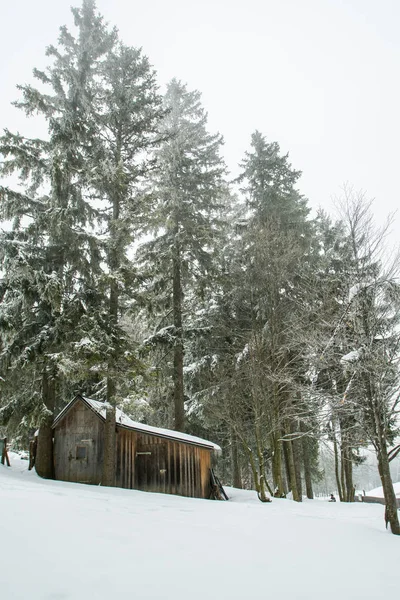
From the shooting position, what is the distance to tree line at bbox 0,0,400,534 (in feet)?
28.8

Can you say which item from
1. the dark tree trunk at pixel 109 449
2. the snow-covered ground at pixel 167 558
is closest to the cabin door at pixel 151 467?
the dark tree trunk at pixel 109 449

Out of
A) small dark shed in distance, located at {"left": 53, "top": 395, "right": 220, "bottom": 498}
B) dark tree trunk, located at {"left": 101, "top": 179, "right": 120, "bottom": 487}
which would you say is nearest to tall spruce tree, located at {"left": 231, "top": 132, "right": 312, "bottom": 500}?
small dark shed in distance, located at {"left": 53, "top": 395, "right": 220, "bottom": 498}

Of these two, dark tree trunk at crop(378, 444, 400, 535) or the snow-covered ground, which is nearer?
the snow-covered ground

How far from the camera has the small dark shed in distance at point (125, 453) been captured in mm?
14250

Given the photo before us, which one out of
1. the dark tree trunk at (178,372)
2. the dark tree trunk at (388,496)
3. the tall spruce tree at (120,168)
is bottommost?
the dark tree trunk at (388,496)

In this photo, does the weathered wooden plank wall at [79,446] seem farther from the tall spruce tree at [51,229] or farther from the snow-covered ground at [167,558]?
the snow-covered ground at [167,558]

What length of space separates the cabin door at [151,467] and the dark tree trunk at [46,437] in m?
3.29

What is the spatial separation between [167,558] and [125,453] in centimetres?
1117

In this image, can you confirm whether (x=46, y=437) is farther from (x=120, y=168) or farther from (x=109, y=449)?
(x=120, y=168)

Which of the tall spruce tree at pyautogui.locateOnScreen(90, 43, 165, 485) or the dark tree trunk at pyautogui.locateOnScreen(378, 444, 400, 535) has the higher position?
the tall spruce tree at pyautogui.locateOnScreen(90, 43, 165, 485)

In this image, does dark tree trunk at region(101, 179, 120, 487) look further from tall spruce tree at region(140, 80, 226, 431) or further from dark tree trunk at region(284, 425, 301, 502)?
dark tree trunk at region(284, 425, 301, 502)

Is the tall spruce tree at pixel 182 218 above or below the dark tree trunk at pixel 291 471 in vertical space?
above

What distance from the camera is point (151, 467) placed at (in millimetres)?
14766

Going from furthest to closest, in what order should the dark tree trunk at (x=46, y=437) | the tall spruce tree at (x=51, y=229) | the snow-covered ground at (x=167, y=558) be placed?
the dark tree trunk at (x=46, y=437) < the tall spruce tree at (x=51, y=229) < the snow-covered ground at (x=167, y=558)
